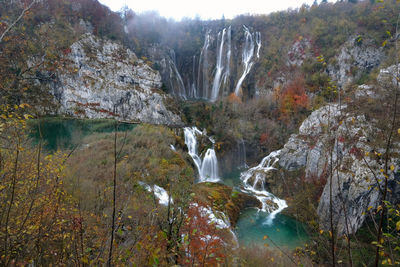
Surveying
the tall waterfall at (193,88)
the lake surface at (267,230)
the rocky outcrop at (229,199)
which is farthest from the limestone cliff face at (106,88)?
the lake surface at (267,230)

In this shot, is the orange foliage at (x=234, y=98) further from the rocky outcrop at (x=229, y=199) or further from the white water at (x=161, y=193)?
the white water at (x=161, y=193)

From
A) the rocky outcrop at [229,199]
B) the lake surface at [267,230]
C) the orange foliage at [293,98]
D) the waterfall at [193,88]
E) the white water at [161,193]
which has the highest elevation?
the waterfall at [193,88]

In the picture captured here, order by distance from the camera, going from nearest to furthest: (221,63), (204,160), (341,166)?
(341,166), (204,160), (221,63)

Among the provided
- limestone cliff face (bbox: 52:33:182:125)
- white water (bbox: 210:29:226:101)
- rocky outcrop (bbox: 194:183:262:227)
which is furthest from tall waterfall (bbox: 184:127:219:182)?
white water (bbox: 210:29:226:101)

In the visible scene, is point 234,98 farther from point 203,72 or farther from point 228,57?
point 203,72

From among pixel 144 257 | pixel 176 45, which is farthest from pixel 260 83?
pixel 144 257

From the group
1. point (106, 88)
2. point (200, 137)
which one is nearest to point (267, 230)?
point (200, 137)
